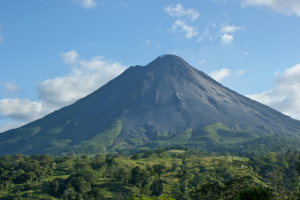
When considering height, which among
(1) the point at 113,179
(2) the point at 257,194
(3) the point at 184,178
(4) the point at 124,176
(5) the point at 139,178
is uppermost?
(2) the point at 257,194

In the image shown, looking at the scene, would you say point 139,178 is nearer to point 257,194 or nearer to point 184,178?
point 184,178

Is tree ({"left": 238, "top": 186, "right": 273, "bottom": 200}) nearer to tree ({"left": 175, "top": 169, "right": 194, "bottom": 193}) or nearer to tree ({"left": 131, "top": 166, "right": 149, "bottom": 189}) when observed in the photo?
tree ({"left": 175, "top": 169, "right": 194, "bottom": 193})

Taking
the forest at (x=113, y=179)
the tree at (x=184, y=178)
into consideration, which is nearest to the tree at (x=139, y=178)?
the forest at (x=113, y=179)

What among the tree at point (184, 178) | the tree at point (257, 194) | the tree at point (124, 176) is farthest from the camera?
the tree at point (124, 176)

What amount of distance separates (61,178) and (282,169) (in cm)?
6002

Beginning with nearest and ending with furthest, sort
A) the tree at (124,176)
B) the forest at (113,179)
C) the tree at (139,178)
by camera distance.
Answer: the forest at (113,179), the tree at (139,178), the tree at (124,176)

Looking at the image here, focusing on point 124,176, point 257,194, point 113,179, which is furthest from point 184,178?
point 257,194

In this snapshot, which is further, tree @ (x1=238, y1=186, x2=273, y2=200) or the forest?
the forest

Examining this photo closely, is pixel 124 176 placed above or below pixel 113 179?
above

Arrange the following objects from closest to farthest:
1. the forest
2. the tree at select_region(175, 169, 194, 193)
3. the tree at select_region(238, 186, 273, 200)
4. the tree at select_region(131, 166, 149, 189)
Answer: the tree at select_region(238, 186, 273, 200)
the forest
the tree at select_region(175, 169, 194, 193)
the tree at select_region(131, 166, 149, 189)

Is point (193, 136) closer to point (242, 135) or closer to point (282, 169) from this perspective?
point (242, 135)

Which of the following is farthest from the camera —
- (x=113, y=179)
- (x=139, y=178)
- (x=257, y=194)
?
(x=113, y=179)

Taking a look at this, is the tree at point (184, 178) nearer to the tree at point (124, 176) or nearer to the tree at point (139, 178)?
the tree at point (139, 178)

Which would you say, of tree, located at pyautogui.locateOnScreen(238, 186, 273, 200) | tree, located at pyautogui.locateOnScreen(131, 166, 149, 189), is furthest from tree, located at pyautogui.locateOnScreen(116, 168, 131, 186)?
tree, located at pyautogui.locateOnScreen(238, 186, 273, 200)
